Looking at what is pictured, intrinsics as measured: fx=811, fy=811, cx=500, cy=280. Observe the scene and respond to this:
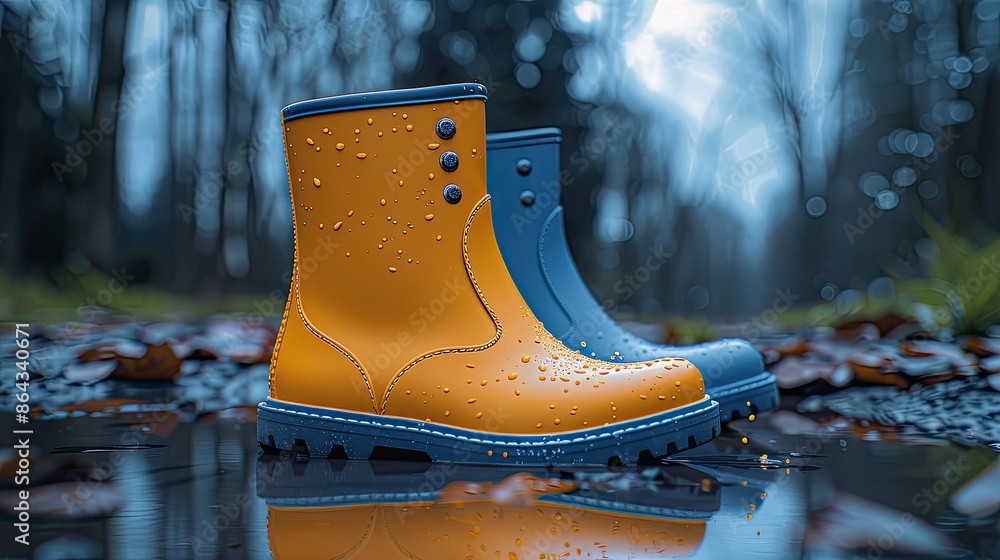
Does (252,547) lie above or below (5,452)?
above

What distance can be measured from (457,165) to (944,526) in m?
0.80

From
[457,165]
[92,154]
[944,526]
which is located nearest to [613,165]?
[92,154]

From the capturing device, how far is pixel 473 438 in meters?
1.17

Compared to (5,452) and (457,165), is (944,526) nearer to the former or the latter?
(457,165)

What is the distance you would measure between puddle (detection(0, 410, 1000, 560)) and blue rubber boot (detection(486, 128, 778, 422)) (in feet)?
1.04

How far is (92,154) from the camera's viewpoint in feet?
14.0

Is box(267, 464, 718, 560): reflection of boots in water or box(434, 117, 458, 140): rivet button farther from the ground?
box(434, 117, 458, 140): rivet button

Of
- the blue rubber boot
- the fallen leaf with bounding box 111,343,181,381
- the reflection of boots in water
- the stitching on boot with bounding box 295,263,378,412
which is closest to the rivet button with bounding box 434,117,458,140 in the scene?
the stitching on boot with bounding box 295,263,378,412

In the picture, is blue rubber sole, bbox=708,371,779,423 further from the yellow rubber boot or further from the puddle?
the yellow rubber boot

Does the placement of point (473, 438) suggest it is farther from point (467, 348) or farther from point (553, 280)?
point (553, 280)

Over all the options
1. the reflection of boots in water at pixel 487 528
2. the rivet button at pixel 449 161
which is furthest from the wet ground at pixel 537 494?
the rivet button at pixel 449 161

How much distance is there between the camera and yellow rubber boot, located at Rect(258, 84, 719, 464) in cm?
119

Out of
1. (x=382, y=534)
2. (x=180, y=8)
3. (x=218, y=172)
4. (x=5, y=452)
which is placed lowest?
(x=5, y=452)

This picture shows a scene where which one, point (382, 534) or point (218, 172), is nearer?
point (382, 534)
